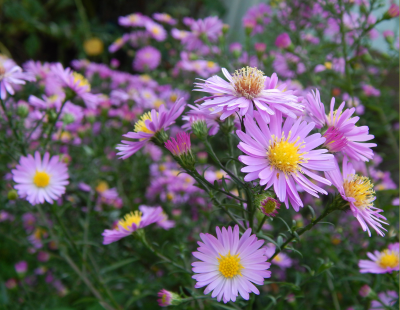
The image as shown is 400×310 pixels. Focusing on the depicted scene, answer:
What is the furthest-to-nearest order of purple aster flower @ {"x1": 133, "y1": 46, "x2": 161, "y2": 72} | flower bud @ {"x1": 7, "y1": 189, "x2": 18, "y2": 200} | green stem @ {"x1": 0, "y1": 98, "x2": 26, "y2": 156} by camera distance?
purple aster flower @ {"x1": 133, "y1": 46, "x2": 161, "y2": 72} < flower bud @ {"x1": 7, "y1": 189, "x2": 18, "y2": 200} < green stem @ {"x1": 0, "y1": 98, "x2": 26, "y2": 156}

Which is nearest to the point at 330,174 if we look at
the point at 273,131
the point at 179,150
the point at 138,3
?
the point at 273,131

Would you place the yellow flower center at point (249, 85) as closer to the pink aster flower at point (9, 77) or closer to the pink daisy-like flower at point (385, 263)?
the pink daisy-like flower at point (385, 263)

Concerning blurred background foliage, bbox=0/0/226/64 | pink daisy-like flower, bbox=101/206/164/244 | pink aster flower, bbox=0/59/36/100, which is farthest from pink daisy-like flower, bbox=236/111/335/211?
blurred background foliage, bbox=0/0/226/64

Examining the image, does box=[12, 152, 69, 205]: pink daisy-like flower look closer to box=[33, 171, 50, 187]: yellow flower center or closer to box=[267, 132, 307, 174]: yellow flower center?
box=[33, 171, 50, 187]: yellow flower center

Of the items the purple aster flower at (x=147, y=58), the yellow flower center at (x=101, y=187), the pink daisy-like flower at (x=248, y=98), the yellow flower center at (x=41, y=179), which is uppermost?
the purple aster flower at (x=147, y=58)

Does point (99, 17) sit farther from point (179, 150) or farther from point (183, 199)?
point (179, 150)

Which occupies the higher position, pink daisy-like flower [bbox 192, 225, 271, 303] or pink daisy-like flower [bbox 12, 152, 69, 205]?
pink daisy-like flower [bbox 12, 152, 69, 205]

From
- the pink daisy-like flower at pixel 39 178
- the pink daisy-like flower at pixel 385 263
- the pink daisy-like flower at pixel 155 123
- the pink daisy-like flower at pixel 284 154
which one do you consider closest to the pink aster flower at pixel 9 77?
the pink daisy-like flower at pixel 39 178
